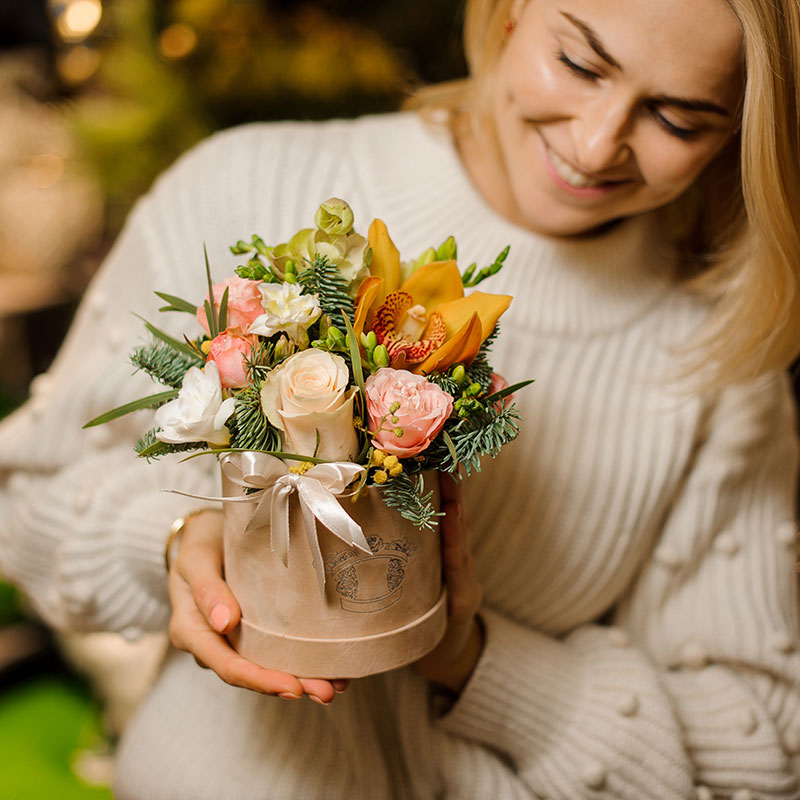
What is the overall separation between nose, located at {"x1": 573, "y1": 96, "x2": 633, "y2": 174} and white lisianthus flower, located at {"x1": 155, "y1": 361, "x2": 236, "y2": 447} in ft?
1.52

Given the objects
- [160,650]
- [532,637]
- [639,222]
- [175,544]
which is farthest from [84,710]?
[639,222]

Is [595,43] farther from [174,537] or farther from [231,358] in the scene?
[174,537]

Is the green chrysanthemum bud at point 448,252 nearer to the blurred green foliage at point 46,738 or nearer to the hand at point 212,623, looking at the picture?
the hand at point 212,623

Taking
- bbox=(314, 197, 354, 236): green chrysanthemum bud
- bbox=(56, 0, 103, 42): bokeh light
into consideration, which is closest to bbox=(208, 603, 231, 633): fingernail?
bbox=(314, 197, 354, 236): green chrysanthemum bud

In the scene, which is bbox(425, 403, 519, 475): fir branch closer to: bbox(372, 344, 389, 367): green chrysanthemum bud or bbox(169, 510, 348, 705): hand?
bbox(372, 344, 389, 367): green chrysanthemum bud

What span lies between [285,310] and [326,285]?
47mm

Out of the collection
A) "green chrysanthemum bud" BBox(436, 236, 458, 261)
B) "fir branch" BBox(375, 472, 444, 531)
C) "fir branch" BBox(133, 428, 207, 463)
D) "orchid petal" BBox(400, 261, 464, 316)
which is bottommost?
"fir branch" BBox(133, 428, 207, 463)

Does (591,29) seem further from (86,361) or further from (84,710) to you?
(84,710)

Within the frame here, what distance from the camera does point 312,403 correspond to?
0.58 metres

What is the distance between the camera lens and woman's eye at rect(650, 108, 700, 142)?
862 mm

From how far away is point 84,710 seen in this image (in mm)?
1396

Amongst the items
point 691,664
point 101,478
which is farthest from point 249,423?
point 691,664

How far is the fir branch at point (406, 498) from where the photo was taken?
63 cm

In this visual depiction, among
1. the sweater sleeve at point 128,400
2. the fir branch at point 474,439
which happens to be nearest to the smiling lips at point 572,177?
the sweater sleeve at point 128,400
